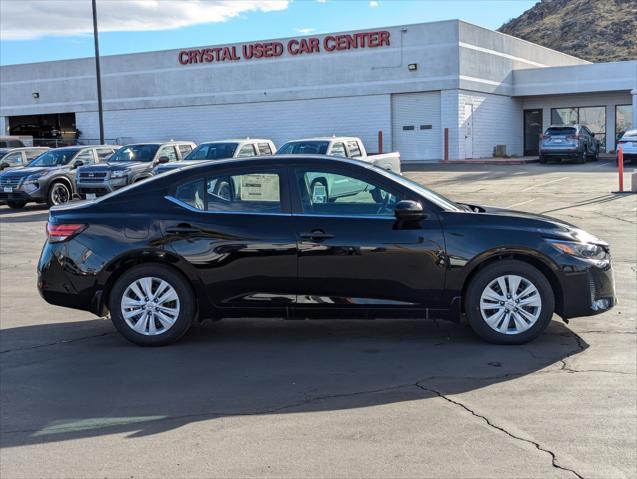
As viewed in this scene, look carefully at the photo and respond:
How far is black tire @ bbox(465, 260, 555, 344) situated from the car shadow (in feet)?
0.72

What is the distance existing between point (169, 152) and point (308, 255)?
16215mm

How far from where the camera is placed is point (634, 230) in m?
14.0

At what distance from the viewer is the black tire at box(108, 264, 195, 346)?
6.65 meters

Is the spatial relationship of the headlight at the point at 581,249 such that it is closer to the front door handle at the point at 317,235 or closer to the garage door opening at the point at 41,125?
the front door handle at the point at 317,235

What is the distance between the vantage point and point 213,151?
20250 millimetres

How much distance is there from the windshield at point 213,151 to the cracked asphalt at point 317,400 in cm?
1208

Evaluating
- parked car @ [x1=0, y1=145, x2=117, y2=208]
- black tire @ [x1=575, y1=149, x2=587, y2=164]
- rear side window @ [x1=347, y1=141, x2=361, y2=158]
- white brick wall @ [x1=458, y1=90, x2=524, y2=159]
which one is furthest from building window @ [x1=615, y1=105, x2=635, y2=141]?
parked car @ [x1=0, y1=145, x2=117, y2=208]

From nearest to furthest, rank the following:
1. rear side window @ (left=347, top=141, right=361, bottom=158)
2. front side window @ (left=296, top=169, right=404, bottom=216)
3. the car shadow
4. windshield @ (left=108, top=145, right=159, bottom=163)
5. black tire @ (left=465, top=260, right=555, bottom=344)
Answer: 1. the car shadow
2. black tire @ (left=465, top=260, right=555, bottom=344)
3. front side window @ (left=296, top=169, right=404, bottom=216)
4. rear side window @ (left=347, top=141, right=361, bottom=158)
5. windshield @ (left=108, top=145, right=159, bottom=163)

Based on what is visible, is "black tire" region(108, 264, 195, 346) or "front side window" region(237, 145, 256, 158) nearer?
"black tire" region(108, 264, 195, 346)

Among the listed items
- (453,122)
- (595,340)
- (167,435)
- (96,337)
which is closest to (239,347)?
(96,337)

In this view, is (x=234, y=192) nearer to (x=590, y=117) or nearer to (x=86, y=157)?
(x=86, y=157)

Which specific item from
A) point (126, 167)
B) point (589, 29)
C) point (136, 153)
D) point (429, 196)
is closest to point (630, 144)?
point (136, 153)

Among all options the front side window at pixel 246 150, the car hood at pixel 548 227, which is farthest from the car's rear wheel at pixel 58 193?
the car hood at pixel 548 227

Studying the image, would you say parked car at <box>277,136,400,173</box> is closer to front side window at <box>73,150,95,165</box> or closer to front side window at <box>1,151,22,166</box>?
front side window at <box>73,150,95,165</box>
